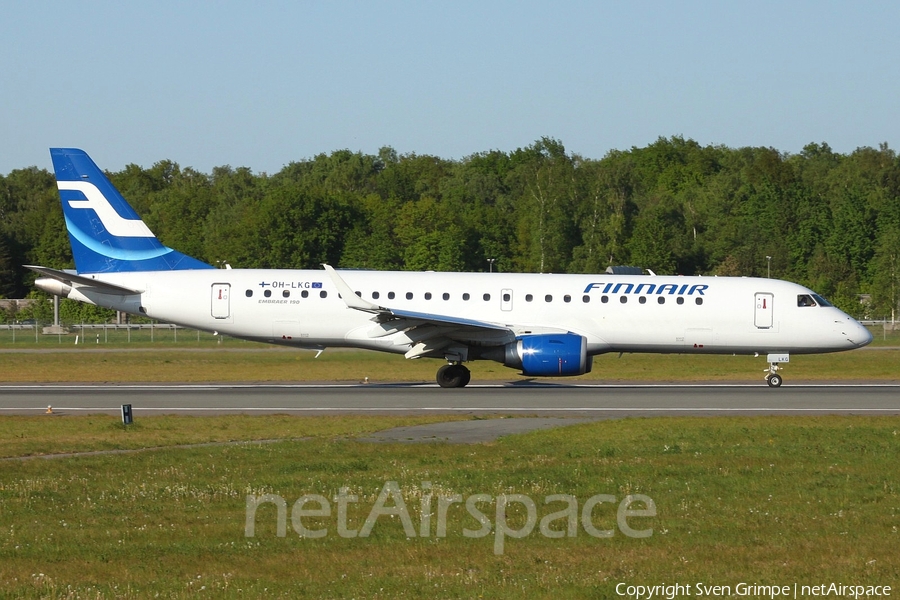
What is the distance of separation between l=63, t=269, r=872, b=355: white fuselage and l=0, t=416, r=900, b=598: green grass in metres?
11.0

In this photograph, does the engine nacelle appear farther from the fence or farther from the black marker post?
the fence

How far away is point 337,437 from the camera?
60.3 feet

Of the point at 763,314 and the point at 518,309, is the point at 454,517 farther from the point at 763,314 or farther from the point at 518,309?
the point at 763,314

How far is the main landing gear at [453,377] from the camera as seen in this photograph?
29312 millimetres

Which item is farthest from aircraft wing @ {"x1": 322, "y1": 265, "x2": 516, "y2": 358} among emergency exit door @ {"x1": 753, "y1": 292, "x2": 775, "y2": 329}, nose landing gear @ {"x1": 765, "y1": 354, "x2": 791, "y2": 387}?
nose landing gear @ {"x1": 765, "y1": 354, "x2": 791, "y2": 387}

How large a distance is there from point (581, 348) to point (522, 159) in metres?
99.5

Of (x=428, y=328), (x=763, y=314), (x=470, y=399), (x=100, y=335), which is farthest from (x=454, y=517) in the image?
(x=100, y=335)

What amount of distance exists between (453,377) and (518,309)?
2.46 m

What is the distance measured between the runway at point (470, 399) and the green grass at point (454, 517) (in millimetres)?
5044

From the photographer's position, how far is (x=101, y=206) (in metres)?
30.4

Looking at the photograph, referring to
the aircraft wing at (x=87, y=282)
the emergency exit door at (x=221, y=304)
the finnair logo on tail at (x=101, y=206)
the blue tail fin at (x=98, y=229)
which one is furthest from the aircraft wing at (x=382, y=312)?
the finnair logo on tail at (x=101, y=206)

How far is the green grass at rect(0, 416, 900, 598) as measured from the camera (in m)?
9.00

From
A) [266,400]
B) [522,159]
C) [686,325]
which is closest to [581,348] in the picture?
[686,325]

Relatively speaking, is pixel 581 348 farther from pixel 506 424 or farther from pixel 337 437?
pixel 337 437
